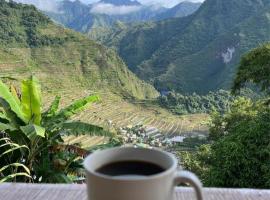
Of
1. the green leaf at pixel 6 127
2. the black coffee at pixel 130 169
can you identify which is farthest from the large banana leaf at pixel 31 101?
the black coffee at pixel 130 169

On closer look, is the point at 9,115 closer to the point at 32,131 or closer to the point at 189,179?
the point at 32,131

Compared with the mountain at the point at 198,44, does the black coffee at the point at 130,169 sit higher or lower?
higher

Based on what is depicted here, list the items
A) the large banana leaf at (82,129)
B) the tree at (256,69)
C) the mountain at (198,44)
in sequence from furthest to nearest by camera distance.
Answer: the mountain at (198,44) → the tree at (256,69) → the large banana leaf at (82,129)

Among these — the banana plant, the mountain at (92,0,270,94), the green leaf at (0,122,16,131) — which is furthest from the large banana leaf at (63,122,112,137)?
the mountain at (92,0,270,94)

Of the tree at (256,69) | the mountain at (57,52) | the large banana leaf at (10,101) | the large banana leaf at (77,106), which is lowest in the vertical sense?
the mountain at (57,52)

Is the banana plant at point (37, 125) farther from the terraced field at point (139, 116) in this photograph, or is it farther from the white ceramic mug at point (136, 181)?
the terraced field at point (139, 116)

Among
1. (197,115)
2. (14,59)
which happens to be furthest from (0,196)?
(197,115)

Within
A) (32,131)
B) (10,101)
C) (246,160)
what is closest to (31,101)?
(10,101)
